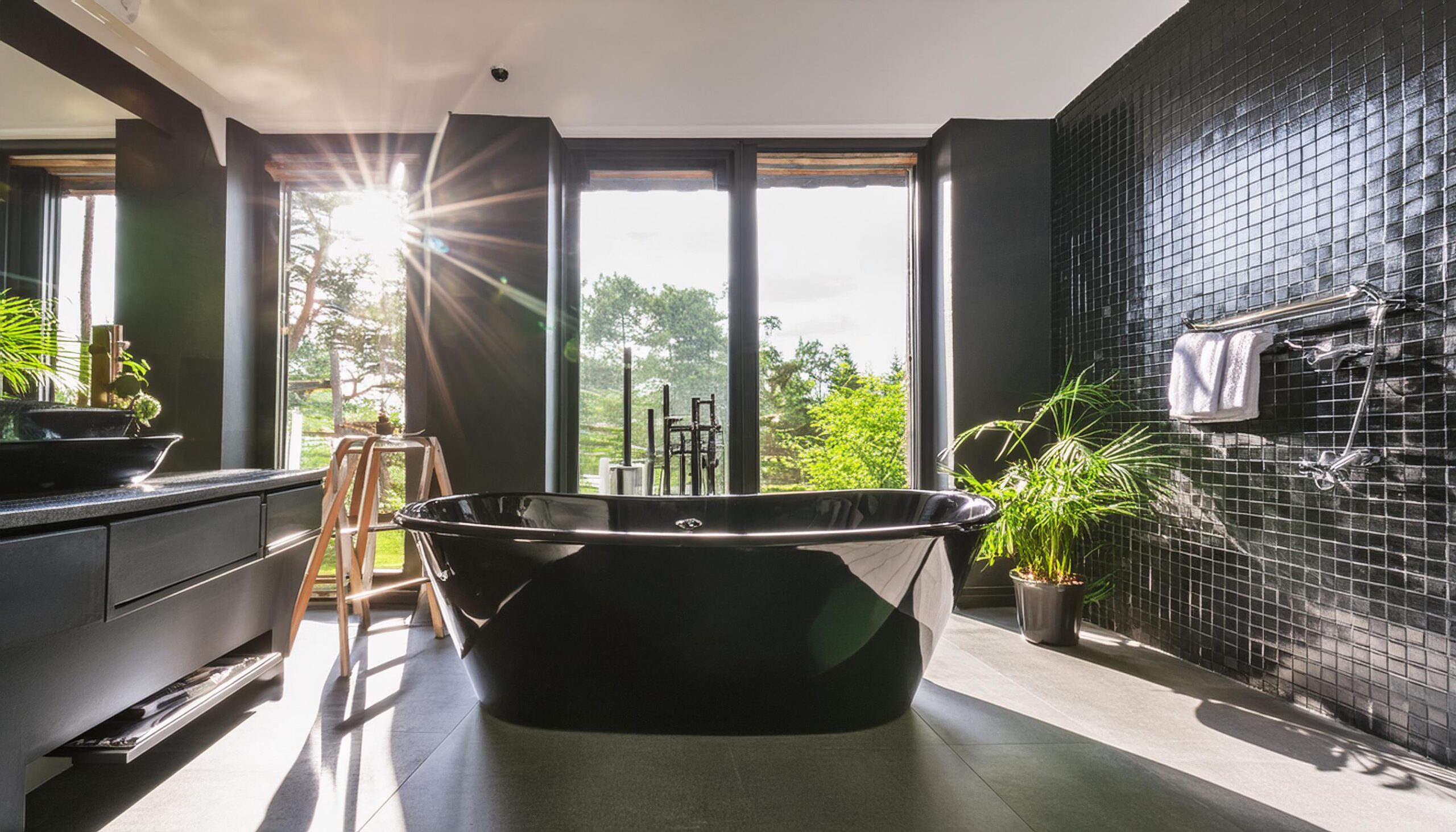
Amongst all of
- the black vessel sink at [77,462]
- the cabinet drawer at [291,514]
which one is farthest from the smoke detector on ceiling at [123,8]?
the cabinet drawer at [291,514]

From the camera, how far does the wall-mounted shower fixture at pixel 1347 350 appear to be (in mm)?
1750

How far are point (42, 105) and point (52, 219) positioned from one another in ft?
1.10

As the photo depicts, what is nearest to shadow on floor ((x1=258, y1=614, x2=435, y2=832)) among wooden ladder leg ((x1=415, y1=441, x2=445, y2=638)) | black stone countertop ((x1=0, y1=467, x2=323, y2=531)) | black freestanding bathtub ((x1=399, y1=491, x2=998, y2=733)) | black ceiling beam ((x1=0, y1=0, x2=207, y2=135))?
wooden ladder leg ((x1=415, y1=441, x2=445, y2=638))

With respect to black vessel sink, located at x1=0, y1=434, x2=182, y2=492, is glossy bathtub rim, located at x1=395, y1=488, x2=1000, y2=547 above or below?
below

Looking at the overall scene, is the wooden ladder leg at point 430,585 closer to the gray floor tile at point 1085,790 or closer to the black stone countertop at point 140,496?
the black stone countertop at point 140,496

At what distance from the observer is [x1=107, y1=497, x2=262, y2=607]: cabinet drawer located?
1.43m

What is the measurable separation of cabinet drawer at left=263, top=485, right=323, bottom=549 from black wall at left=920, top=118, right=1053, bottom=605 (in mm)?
2595

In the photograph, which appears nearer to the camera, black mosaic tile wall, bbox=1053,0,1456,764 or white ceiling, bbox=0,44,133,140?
black mosaic tile wall, bbox=1053,0,1456,764

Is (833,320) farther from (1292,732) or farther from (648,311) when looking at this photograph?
(1292,732)

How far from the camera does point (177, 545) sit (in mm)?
1618

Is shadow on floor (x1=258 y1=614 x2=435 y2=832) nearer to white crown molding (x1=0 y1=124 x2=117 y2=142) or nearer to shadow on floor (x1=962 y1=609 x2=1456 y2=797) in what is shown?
white crown molding (x1=0 y1=124 x2=117 y2=142)

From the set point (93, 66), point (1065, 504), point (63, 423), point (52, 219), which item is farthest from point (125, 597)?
point (1065, 504)

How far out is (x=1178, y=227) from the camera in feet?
8.16

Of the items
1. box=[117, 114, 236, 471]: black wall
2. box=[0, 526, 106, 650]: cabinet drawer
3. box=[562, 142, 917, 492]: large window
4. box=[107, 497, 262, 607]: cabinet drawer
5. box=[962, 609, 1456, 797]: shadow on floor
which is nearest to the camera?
box=[0, 526, 106, 650]: cabinet drawer
